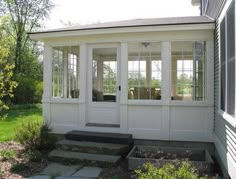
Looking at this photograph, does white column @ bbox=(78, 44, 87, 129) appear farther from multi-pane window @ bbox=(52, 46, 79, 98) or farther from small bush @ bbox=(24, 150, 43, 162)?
small bush @ bbox=(24, 150, 43, 162)

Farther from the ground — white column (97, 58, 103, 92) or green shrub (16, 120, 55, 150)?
white column (97, 58, 103, 92)

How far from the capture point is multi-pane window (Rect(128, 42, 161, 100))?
23.3 ft

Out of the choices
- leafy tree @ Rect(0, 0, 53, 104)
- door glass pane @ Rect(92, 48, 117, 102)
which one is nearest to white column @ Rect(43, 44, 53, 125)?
door glass pane @ Rect(92, 48, 117, 102)

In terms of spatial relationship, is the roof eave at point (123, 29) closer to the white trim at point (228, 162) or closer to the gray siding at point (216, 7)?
the gray siding at point (216, 7)

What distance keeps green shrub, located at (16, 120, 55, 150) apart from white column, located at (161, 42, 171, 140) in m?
2.74

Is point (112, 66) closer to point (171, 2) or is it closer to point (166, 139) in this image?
point (166, 139)

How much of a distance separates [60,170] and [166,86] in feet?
9.74

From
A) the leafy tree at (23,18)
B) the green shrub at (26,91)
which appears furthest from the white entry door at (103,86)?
the leafy tree at (23,18)

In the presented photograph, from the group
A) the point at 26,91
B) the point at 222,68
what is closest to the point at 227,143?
the point at 222,68

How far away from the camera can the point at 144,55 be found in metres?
7.12

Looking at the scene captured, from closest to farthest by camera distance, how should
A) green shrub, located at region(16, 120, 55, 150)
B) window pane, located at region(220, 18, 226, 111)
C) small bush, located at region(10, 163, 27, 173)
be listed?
window pane, located at region(220, 18, 226, 111), small bush, located at region(10, 163, 27, 173), green shrub, located at region(16, 120, 55, 150)

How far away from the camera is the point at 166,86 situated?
6.91 m

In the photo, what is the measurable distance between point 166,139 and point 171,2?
18071 mm

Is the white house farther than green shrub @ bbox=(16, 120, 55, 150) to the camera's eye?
No
